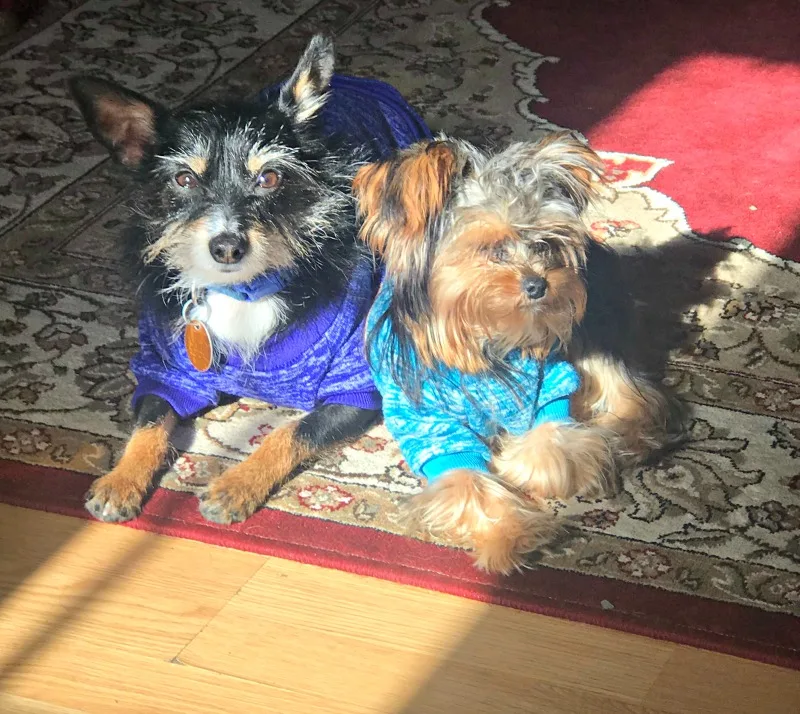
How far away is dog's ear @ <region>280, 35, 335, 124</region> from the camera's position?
99.9 inches

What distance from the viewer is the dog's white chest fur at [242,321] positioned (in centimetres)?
258

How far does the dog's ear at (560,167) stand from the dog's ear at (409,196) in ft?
0.51

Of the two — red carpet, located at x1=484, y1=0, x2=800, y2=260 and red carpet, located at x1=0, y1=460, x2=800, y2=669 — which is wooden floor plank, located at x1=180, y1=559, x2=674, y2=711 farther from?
red carpet, located at x1=484, y1=0, x2=800, y2=260

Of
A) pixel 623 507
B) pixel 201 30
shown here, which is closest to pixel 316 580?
pixel 623 507

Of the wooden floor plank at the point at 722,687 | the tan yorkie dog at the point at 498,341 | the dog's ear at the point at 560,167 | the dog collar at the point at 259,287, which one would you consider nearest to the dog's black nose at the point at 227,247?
the dog collar at the point at 259,287

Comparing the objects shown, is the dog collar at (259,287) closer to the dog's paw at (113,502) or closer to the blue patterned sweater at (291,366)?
the blue patterned sweater at (291,366)

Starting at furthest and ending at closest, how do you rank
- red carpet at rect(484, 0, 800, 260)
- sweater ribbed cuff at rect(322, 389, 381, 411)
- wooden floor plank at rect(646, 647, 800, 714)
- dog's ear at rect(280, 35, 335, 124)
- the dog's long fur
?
red carpet at rect(484, 0, 800, 260)
sweater ribbed cuff at rect(322, 389, 381, 411)
dog's ear at rect(280, 35, 335, 124)
the dog's long fur
wooden floor plank at rect(646, 647, 800, 714)

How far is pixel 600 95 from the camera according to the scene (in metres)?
4.28

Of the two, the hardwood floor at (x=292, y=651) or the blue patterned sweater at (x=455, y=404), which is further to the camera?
the blue patterned sweater at (x=455, y=404)

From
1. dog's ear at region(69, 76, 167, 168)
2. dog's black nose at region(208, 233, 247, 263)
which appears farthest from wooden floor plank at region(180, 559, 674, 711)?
dog's ear at region(69, 76, 167, 168)

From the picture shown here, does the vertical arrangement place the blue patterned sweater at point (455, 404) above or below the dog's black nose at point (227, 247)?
below

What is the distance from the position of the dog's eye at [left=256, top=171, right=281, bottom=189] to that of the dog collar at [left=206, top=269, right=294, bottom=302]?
0.18 meters

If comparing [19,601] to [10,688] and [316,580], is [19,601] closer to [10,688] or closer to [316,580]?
[10,688]

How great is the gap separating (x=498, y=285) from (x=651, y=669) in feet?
2.50
